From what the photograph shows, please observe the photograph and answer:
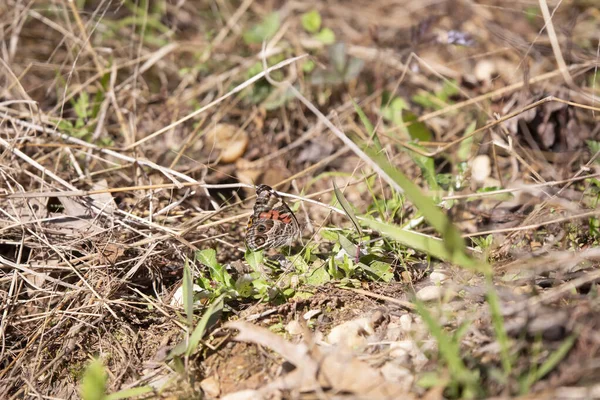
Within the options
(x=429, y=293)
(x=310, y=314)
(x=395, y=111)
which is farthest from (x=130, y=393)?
(x=395, y=111)

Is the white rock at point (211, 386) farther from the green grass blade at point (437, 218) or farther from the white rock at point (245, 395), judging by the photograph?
the green grass blade at point (437, 218)

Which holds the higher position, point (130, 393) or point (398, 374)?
point (398, 374)

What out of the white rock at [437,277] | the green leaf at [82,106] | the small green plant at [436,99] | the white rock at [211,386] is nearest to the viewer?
the white rock at [211,386]

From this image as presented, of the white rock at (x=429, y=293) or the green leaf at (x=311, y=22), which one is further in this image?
the green leaf at (x=311, y=22)

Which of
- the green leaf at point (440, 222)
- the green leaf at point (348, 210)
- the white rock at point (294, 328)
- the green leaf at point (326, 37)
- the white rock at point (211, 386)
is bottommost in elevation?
the white rock at point (211, 386)

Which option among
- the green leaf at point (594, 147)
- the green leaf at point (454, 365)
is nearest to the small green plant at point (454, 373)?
the green leaf at point (454, 365)

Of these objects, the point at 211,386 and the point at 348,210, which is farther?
the point at 348,210

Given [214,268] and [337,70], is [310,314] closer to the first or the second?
[214,268]

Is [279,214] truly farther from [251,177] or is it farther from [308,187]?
[251,177]
